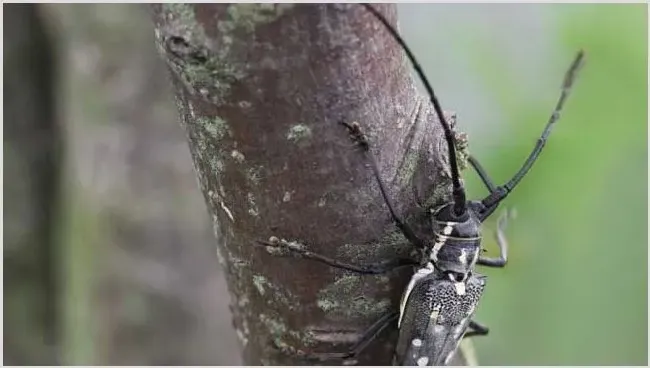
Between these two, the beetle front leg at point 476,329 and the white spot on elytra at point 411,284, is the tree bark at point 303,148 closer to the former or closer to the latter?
the white spot on elytra at point 411,284

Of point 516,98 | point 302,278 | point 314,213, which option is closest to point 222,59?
point 314,213

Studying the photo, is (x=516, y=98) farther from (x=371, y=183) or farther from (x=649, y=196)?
(x=371, y=183)

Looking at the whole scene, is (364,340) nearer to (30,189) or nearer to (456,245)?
(456,245)

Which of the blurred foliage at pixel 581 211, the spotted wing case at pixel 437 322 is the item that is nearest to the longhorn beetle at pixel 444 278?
the spotted wing case at pixel 437 322

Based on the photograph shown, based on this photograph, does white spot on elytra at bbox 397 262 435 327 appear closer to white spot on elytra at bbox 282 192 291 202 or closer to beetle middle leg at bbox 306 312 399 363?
beetle middle leg at bbox 306 312 399 363

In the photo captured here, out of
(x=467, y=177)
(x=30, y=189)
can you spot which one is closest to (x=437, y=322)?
(x=467, y=177)

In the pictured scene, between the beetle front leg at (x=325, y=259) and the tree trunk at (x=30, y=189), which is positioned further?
the tree trunk at (x=30, y=189)
